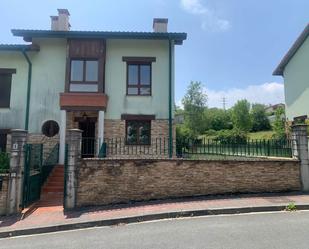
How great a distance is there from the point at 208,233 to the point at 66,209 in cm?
495

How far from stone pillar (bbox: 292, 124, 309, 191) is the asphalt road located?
303 cm

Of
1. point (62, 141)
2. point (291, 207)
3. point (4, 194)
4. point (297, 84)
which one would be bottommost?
point (291, 207)

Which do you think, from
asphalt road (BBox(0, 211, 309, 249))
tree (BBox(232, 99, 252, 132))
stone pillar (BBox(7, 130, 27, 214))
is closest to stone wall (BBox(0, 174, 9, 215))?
stone pillar (BBox(7, 130, 27, 214))

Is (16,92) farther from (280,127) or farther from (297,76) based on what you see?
(280,127)

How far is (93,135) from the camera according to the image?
1606 centimetres

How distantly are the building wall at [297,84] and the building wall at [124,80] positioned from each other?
27.3 feet

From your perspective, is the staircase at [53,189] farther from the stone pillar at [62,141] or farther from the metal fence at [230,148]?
the metal fence at [230,148]

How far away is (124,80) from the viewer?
15.6 metres

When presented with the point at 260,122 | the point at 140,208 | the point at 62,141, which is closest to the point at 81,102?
the point at 62,141

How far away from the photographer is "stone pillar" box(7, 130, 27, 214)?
943cm

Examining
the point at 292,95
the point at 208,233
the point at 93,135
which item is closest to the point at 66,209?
the point at 208,233

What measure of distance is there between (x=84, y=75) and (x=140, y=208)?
27.6ft

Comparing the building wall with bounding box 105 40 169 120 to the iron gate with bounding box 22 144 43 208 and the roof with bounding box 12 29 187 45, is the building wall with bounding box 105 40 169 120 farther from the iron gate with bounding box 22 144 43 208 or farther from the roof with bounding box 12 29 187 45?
the iron gate with bounding box 22 144 43 208

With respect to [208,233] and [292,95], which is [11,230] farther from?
[292,95]
